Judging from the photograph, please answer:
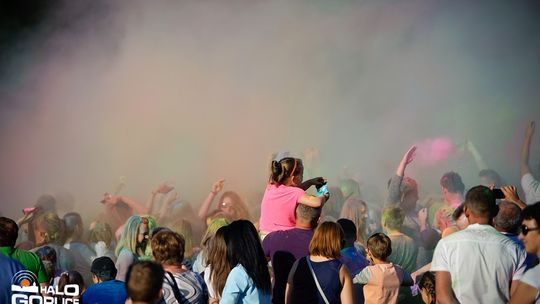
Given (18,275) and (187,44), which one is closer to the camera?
(18,275)

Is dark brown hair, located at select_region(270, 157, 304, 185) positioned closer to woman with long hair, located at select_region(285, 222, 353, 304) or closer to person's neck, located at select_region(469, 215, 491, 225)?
woman with long hair, located at select_region(285, 222, 353, 304)

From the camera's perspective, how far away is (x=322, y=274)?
4117 mm

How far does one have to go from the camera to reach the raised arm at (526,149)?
8508 millimetres

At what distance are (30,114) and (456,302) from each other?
7.87 metres

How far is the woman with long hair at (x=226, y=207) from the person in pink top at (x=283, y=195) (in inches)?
153

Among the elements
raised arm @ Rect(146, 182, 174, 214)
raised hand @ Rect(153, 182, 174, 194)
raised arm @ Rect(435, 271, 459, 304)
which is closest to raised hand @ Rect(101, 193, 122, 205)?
raised arm @ Rect(146, 182, 174, 214)

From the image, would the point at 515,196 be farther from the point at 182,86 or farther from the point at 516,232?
the point at 182,86

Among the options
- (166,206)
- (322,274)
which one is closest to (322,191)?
(322,274)

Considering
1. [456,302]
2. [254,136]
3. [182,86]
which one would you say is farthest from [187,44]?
[456,302]

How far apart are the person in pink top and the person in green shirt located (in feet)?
4.54

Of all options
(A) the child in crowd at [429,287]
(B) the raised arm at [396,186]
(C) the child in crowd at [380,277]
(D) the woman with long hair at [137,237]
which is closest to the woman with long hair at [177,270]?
(C) the child in crowd at [380,277]

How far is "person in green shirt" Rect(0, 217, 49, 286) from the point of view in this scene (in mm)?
4664

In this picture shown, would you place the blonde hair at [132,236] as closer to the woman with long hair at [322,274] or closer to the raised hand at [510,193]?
the woman with long hair at [322,274]

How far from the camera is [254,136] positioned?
33.0 feet
